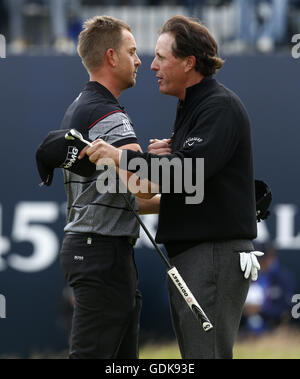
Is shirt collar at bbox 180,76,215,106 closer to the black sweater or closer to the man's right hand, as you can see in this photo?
the black sweater

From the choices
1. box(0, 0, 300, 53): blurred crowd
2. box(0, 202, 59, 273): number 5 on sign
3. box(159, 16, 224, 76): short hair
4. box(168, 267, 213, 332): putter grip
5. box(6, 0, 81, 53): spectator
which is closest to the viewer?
box(168, 267, 213, 332): putter grip

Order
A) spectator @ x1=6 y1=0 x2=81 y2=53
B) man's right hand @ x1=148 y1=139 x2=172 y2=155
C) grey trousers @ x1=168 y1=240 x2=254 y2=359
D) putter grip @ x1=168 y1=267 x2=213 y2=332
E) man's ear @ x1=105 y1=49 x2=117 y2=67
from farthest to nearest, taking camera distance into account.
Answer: spectator @ x1=6 y1=0 x2=81 y2=53 → man's ear @ x1=105 y1=49 x2=117 y2=67 → man's right hand @ x1=148 y1=139 x2=172 y2=155 → grey trousers @ x1=168 y1=240 x2=254 y2=359 → putter grip @ x1=168 y1=267 x2=213 y2=332

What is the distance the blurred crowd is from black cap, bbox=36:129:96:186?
4.47 metres

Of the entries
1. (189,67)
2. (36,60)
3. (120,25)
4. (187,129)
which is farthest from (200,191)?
(36,60)

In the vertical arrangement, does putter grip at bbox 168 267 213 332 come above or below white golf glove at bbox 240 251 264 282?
below

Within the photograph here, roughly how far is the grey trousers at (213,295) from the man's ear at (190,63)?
2.62 feet

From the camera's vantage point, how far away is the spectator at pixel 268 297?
6645 mm

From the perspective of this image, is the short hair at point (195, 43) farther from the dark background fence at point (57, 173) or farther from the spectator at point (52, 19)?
the spectator at point (52, 19)

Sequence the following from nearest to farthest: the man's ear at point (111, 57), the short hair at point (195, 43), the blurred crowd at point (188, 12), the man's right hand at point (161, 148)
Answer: the short hair at point (195, 43), the man's right hand at point (161, 148), the man's ear at point (111, 57), the blurred crowd at point (188, 12)

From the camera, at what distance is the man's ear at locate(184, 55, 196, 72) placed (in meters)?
3.82

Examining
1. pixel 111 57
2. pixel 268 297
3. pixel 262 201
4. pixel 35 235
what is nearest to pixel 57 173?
pixel 35 235

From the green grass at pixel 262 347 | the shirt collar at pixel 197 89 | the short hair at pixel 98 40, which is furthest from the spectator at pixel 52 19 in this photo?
the shirt collar at pixel 197 89

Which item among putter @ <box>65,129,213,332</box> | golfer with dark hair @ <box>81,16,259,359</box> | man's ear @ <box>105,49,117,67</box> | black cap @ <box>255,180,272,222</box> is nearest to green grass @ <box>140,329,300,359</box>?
black cap @ <box>255,180,272,222</box>

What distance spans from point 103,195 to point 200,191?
1.49ft
